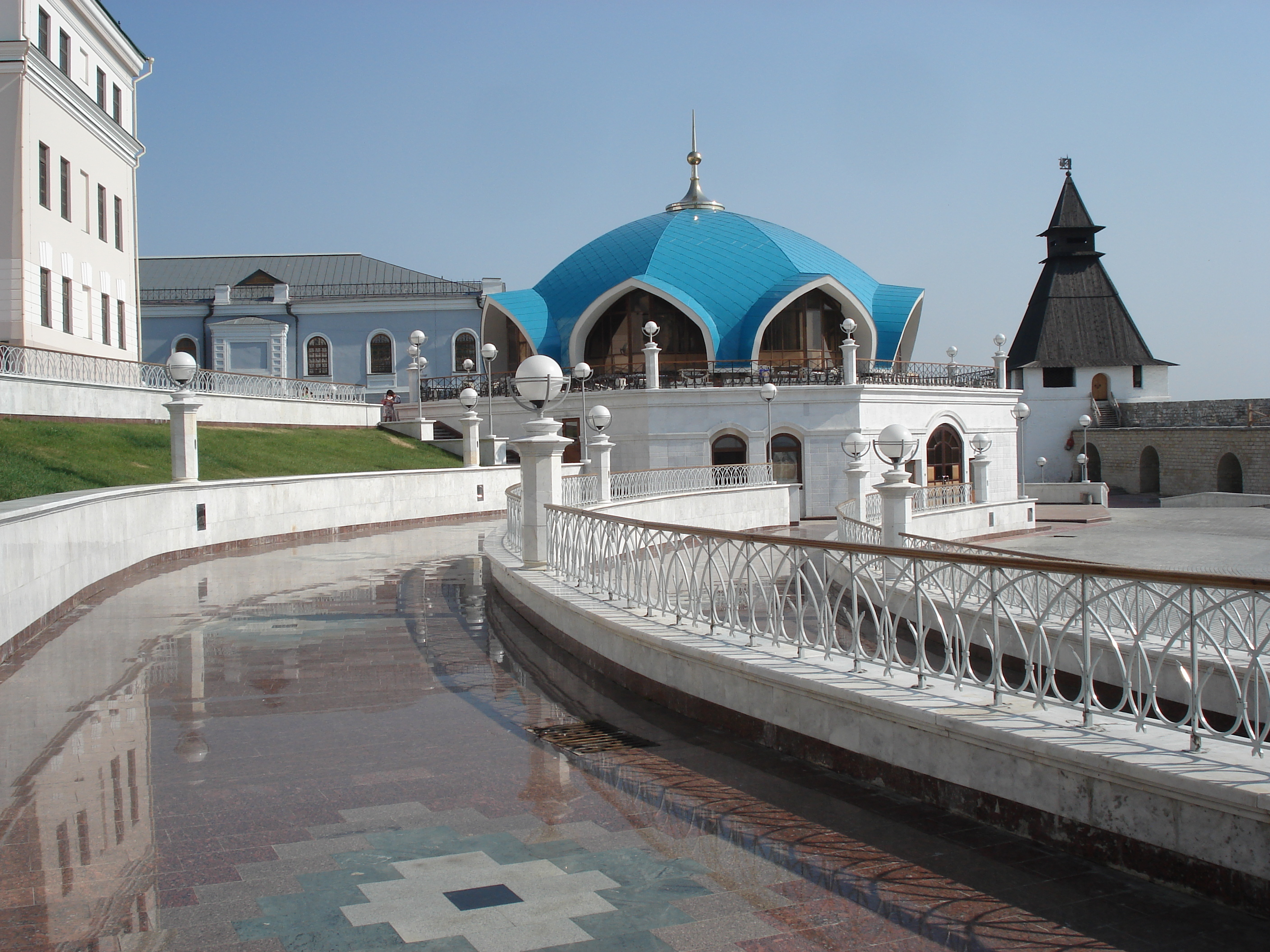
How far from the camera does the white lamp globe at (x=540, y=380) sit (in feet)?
31.8

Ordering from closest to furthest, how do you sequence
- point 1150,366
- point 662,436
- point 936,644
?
1. point 936,644
2. point 662,436
3. point 1150,366

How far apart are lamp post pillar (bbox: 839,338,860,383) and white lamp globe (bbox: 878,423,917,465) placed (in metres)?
14.3

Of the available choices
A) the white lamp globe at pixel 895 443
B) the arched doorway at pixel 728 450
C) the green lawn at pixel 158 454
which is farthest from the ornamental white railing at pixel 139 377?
the white lamp globe at pixel 895 443

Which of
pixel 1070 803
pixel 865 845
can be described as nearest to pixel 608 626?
pixel 865 845

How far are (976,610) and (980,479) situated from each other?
63.0 feet

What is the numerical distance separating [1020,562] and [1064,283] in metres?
58.4

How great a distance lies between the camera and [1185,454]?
45375 mm

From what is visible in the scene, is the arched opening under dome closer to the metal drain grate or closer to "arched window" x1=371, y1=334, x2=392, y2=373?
"arched window" x1=371, y1=334, x2=392, y2=373

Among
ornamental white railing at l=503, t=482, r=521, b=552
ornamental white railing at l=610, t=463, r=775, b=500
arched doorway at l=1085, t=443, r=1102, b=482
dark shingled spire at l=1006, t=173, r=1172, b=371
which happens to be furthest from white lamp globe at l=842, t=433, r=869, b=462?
dark shingled spire at l=1006, t=173, r=1172, b=371

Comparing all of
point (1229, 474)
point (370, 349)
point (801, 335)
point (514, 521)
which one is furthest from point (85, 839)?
point (1229, 474)

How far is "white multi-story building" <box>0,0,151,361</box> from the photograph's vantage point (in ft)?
74.7

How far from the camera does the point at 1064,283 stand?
189 feet

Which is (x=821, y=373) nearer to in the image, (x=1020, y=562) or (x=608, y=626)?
(x=608, y=626)

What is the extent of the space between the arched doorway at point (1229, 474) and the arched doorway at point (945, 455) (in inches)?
692
